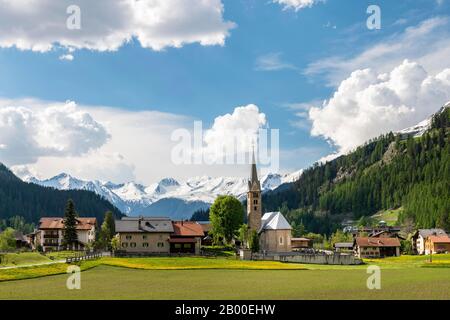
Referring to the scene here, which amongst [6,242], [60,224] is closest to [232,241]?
[60,224]

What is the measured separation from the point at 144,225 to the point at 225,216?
22.3 meters

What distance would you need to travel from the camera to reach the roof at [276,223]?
15338 cm

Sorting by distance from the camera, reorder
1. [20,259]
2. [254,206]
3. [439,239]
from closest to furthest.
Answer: [20,259] < [254,206] < [439,239]

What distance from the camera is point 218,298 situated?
1697 inches

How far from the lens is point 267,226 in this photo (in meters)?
157

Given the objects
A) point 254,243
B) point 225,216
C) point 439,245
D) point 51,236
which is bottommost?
point 439,245

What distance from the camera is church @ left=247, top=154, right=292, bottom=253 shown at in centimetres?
15300

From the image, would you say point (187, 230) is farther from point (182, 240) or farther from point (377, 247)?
point (377, 247)

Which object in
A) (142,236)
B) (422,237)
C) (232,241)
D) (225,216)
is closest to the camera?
(142,236)

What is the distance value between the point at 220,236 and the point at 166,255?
32.7m

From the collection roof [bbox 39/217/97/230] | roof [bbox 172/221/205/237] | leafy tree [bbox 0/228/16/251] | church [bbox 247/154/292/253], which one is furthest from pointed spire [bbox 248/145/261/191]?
leafy tree [bbox 0/228/16/251]
